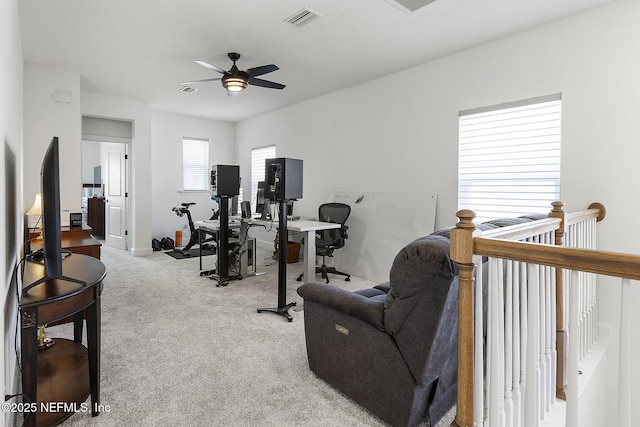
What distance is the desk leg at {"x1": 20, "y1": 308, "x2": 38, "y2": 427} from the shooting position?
4.76 feet

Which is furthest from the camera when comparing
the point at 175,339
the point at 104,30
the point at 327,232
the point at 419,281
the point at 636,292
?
the point at 327,232

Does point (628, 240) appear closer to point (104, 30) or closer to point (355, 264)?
point (355, 264)

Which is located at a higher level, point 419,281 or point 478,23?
point 478,23

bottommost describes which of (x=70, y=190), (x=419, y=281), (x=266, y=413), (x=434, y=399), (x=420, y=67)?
(x=266, y=413)

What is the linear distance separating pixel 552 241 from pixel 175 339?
2784 mm

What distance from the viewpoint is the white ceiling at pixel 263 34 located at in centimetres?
273

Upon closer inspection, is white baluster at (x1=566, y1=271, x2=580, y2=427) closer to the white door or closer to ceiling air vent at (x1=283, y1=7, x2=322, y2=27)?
ceiling air vent at (x1=283, y1=7, x2=322, y2=27)

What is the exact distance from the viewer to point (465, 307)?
130cm

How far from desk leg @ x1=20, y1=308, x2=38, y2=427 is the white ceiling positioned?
8.09 feet

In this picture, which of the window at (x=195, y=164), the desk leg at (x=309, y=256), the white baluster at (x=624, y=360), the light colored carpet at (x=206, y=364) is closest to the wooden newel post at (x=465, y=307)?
the white baluster at (x=624, y=360)

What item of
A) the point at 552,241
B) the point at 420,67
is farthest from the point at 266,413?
the point at 420,67

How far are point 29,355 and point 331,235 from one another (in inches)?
138

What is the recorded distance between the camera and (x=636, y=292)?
2584 millimetres

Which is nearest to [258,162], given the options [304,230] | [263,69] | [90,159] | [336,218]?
[336,218]
